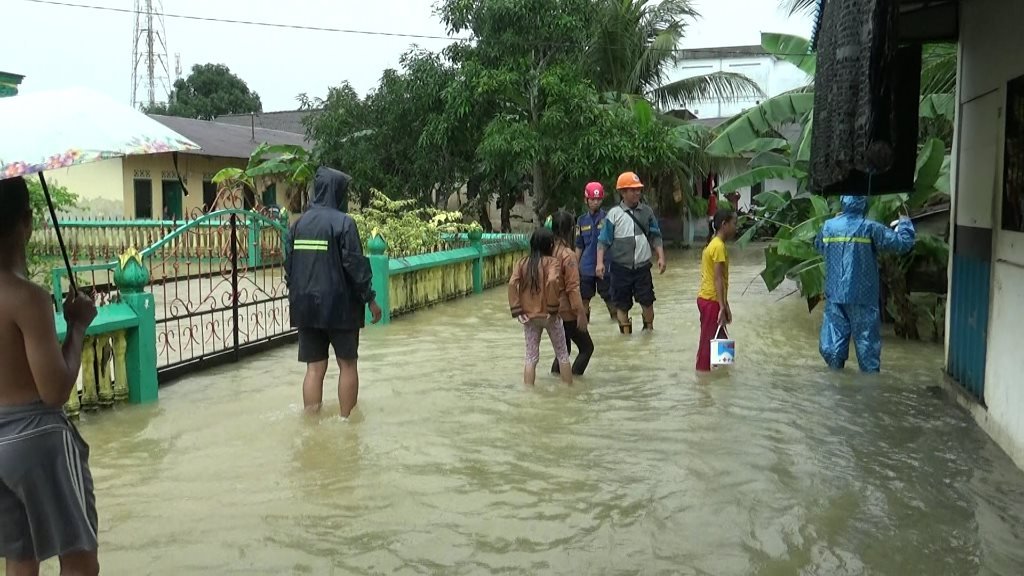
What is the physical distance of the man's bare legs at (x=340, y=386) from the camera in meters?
6.37

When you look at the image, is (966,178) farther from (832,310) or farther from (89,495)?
(89,495)

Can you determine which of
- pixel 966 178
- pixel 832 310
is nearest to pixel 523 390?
pixel 832 310

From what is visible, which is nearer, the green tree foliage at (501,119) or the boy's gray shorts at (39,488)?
the boy's gray shorts at (39,488)

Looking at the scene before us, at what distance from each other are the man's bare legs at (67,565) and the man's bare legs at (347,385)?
3.30 meters

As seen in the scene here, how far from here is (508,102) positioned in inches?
691

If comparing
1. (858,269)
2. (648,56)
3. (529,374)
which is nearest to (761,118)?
(858,269)

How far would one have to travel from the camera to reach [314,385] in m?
6.51

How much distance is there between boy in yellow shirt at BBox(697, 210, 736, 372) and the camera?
7734mm

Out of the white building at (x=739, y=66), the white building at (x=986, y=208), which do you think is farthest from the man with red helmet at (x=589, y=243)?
the white building at (x=739, y=66)

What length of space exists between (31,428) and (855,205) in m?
6.66

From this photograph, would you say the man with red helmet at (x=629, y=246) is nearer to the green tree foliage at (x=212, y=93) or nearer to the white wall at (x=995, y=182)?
the white wall at (x=995, y=182)

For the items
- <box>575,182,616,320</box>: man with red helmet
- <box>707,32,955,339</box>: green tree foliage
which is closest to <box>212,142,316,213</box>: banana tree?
<box>707,32,955,339</box>: green tree foliage

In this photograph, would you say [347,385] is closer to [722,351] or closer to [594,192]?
[722,351]

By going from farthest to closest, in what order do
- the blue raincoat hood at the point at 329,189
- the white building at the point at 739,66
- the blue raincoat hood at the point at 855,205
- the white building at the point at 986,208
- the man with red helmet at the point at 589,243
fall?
the white building at the point at 739,66, the man with red helmet at the point at 589,243, the blue raincoat hood at the point at 855,205, the blue raincoat hood at the point at 329,189, the white building at the point at 986,208
